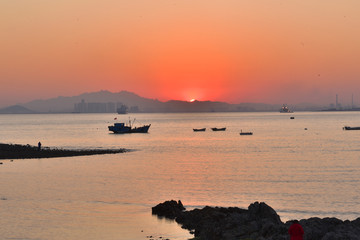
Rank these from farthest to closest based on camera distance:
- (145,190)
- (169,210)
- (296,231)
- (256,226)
Result: (145,190), (169,210), (256,226), (296,231)

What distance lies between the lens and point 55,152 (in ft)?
313

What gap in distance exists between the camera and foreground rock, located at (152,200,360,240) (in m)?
25.6

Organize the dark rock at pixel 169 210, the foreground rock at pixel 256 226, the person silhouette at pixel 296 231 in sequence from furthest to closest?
1. the dark rock at pixel 169 210
2. the foreground rock at pixel 256 226
3. the person silhouette at pixel 296 231

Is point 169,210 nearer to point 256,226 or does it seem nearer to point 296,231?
point 256,226

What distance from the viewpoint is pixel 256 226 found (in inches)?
1149

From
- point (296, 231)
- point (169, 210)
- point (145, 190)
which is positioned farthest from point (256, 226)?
point (145, 190)

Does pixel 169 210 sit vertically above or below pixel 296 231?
below

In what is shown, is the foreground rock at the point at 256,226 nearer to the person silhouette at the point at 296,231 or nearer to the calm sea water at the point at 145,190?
the calm sea water at the point at 145,190

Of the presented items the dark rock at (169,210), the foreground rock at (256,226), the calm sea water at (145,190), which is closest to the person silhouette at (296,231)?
the foreground rock at (256,226)

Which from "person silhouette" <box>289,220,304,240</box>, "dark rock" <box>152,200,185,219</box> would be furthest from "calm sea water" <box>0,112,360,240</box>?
"person silhouette" <box>289,220,304,240</box>

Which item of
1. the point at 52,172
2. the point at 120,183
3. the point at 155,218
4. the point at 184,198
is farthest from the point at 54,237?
the point at 52,172

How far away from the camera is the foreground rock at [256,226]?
84.0 feet

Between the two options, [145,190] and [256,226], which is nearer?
[256,226]

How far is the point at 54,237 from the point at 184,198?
17465mm
